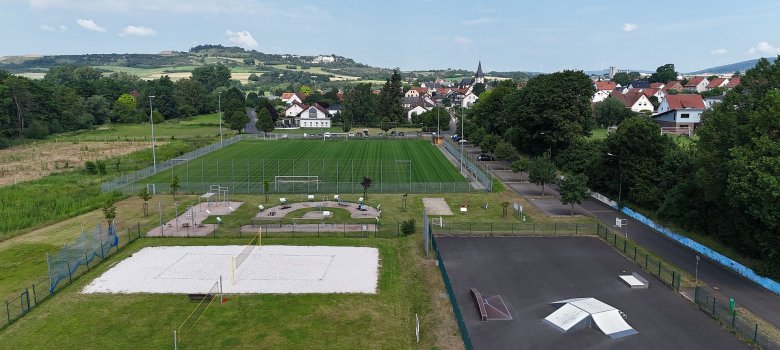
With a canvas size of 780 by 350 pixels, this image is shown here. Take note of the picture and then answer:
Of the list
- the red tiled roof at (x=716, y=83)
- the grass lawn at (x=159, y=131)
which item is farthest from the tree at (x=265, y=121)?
the red tiled roof at (x=716, y=83)

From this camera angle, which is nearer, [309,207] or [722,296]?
[722,296]

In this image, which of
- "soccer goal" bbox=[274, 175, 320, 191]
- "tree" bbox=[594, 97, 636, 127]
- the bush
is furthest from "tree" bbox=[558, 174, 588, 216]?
"tree" bbox=[594, 97, 636, 127]

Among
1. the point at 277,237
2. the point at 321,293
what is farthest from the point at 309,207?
the point at 321,293

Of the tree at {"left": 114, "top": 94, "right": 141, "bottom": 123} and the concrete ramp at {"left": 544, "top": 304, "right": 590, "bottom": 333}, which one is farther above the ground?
the tree at {"left": 114, "top": 94, "right": 141, "bottom": 123}

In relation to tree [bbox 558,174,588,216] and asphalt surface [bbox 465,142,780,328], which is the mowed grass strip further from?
asphalt surface [bbox 465,142,780,328]

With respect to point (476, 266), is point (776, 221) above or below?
above

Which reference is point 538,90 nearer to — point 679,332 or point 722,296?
point 722,296

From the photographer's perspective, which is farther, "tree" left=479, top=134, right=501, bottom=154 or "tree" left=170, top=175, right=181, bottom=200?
"tree" left=479, top=134, right=501, bottom=154

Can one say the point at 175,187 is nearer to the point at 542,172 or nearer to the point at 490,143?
the point at 542,172
